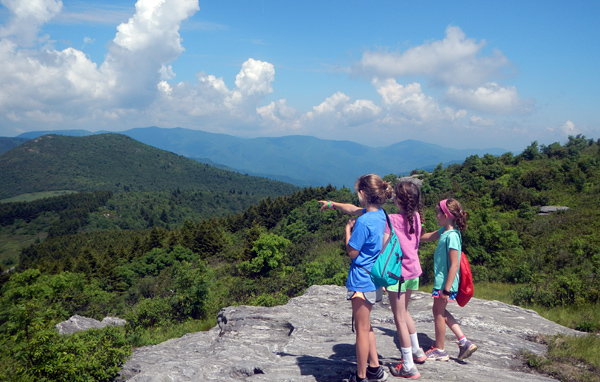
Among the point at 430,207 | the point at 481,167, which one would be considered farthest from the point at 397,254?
the point at 481,167

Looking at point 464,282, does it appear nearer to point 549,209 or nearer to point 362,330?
point 362,330

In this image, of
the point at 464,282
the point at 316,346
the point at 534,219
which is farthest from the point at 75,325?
the point at 534,219

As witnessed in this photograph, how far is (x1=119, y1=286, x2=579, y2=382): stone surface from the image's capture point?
4621mm

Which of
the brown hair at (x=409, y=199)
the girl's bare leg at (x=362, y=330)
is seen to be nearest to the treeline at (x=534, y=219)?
the brown hair at (x=409, y=199)

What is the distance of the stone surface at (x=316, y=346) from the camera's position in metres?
4.62

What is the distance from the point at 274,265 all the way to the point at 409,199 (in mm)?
23960

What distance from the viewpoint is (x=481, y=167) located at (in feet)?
127

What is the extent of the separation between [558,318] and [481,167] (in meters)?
35.1

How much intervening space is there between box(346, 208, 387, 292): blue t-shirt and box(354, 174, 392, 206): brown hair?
0.58 ft

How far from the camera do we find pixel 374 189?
3814mm

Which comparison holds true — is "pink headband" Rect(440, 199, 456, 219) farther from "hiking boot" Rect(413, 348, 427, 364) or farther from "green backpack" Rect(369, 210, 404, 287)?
"hiking boot" Rect(413, 348, 427, 364)

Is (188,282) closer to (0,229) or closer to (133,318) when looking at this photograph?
(133,318)

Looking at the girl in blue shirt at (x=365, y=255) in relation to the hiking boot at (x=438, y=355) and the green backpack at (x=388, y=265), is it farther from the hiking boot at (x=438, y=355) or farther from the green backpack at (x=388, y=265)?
the hiking boot at (x=438, y=355)

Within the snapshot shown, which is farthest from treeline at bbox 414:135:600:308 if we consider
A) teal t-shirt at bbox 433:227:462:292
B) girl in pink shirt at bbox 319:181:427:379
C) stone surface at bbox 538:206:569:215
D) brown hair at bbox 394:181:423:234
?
brown hair at bbox 394:181:423:234
